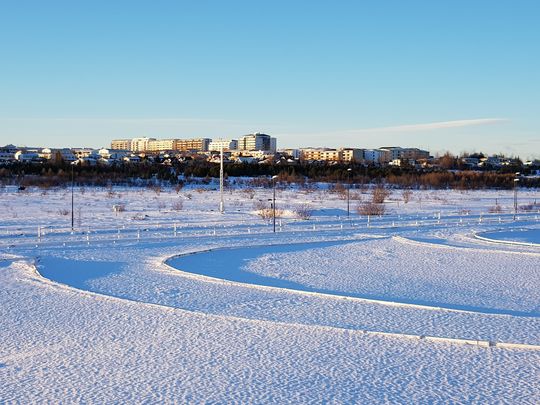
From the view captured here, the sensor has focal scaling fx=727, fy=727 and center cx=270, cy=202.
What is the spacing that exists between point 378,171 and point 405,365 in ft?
317

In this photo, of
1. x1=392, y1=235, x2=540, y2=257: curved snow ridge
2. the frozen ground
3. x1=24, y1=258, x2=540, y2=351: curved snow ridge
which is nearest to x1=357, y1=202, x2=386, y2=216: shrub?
the frozen ground

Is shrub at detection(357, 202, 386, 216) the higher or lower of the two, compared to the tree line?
lower

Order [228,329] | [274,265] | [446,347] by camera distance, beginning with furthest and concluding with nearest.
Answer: [274,265] → [228,329] → [446,347]

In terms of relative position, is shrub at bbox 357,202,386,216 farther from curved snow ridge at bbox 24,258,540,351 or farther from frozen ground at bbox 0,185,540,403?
curved snow ridge at bbox 24,258,540,351

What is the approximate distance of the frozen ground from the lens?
34.1 ft

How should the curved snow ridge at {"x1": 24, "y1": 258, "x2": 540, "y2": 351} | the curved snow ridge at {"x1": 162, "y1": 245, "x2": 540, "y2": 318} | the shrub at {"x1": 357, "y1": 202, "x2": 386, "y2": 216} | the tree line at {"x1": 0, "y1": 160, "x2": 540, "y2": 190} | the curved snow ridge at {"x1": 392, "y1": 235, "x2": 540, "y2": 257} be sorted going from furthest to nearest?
the tree line at {"x1": 0, "y1": 160, "x2": 540, "y2": 190}
the shrub at {"x1": 357, "y1": 202, "x2": 386, "y2": 216}
the curved snow ridge at {"x1": 392, "y1": 235, "x2": 540, "y2": 257}
the curved snow ridge at {"x1": 162, "y1": 245, "x2": 540, "y2": 318}
the curved snow ridge at {"x1": 24, "y1": 258, "x2": 540, "y2": 351}

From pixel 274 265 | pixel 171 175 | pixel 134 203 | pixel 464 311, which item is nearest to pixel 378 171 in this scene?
pixel 171 175

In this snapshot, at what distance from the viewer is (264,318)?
14.8 metres

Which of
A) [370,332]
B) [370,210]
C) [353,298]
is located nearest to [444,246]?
[353,298]

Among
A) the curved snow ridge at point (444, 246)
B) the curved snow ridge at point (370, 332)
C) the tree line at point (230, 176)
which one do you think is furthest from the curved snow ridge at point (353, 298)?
the tree line at point (230, 176)

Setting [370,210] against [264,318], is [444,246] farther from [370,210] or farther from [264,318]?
[370,210]

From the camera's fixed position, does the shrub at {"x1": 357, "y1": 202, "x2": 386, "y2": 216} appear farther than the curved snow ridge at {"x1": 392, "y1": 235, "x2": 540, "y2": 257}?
Yes

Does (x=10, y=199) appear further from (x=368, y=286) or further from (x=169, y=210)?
(x=368, y=286)

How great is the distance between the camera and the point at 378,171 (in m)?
107
